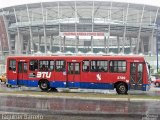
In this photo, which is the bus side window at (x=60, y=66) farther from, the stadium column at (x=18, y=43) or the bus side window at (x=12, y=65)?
the stadium column at (x=18, y=43)

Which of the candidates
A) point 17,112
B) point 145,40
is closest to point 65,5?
point 145,40

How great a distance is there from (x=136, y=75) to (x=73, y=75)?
4.80m

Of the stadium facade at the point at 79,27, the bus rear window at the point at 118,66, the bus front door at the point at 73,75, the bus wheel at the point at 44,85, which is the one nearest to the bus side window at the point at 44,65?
the bus wheel at the point at 44,85

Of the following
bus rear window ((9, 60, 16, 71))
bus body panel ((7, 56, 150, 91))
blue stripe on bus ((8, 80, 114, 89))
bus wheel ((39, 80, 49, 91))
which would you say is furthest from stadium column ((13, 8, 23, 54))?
bus wheel ((39, 80, 49, 91))

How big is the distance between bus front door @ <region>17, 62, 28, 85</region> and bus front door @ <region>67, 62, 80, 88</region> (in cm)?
378

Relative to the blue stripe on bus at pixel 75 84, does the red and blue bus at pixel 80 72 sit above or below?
above

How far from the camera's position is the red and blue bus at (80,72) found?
25.2 meters

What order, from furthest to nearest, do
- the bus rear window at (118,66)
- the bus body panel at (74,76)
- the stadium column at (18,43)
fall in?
the stadium column at (18,43), the bus rear window at (118,66), the bus body panel at (74,76)

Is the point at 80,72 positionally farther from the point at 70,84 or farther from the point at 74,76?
the point at 70,84

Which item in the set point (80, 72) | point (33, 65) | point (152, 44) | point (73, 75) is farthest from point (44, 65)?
point (152, 44)

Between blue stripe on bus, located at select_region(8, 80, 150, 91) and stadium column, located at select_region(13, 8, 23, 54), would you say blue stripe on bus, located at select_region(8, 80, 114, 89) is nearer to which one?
blue stripe on bus, located at select_region(8, 80, 150, 91)

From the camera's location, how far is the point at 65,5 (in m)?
82.8

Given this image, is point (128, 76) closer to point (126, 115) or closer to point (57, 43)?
point (126, 115)

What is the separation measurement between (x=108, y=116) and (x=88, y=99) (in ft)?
24.5
